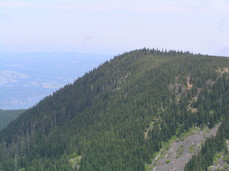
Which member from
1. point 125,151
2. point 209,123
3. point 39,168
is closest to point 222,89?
point 209,123

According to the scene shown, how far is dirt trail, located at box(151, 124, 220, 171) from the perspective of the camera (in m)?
102

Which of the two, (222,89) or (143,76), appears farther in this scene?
(143,76)

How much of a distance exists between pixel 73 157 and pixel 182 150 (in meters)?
45.9

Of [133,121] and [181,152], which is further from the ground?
[133,121]

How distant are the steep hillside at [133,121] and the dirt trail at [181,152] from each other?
4400 millimetres

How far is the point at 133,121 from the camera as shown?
5620 inches

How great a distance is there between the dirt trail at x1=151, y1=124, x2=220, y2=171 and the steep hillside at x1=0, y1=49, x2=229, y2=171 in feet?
14.4

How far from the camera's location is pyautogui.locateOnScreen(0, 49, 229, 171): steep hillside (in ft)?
392

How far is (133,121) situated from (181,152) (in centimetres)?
3816

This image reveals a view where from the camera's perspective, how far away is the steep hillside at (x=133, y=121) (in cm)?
11962

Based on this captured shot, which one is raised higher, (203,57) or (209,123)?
(203,57)

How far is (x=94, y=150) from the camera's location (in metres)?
129

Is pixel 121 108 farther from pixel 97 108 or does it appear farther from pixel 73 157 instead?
pixel 73 157

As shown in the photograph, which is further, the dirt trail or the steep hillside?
the steep hillside
